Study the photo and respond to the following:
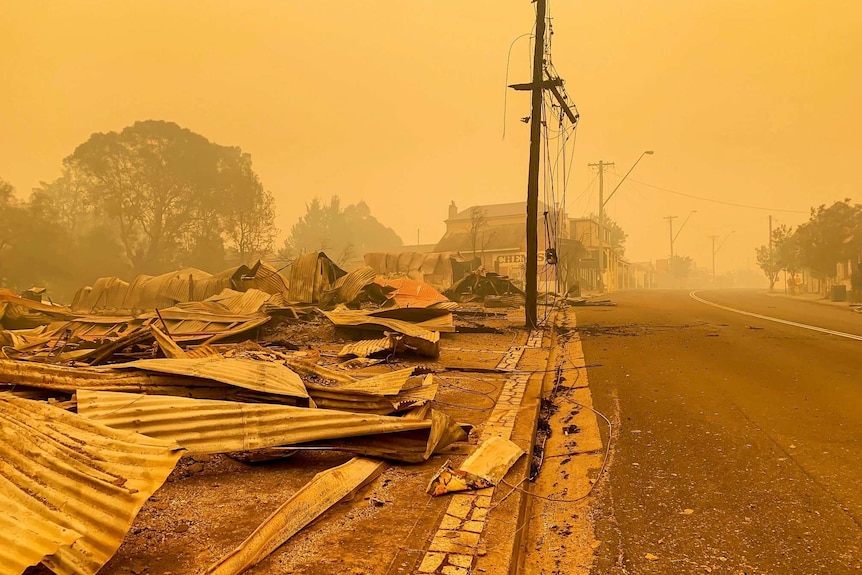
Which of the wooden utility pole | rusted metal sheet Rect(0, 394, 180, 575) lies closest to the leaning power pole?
the wooden utility pole

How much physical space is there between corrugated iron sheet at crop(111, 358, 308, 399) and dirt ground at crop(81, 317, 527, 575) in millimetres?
494

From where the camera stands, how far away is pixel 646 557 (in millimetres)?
2475

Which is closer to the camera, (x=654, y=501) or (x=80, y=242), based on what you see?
(x=654, y=501)

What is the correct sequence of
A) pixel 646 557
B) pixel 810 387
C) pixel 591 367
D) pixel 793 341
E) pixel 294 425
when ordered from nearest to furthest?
pixel 646 557 → pixel 294 425 → pixel 810 387 → pixel 591 367 → pixel 793 341

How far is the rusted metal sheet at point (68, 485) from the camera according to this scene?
178 centimetres

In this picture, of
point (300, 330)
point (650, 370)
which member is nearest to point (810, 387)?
point (650, 370)

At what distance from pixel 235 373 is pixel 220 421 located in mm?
854

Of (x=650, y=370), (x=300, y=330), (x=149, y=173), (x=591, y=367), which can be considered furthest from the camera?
(x=149, y=173)

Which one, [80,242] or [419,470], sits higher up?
[80,242]

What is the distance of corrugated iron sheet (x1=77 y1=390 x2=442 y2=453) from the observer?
9.78ft

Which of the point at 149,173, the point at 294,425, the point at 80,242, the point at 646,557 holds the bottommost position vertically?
the point at 646,557

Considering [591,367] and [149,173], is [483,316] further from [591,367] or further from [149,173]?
[149,173]

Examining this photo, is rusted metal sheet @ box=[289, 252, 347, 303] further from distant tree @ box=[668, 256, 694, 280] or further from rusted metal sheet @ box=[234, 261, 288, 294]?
distant tree @ box=[668, 256, 694, 280]

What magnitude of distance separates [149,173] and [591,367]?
46.7 metres
